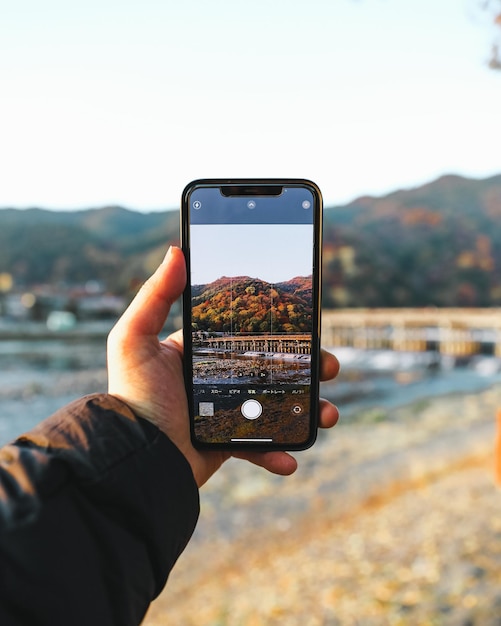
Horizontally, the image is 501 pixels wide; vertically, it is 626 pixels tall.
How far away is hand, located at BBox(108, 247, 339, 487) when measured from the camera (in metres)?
0.56

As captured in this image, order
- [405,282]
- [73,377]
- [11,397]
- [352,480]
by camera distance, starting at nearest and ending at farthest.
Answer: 1. [352,480]
2. [11,397]
3. [73,377]
4. [405,282]

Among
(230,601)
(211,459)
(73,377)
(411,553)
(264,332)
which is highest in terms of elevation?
(264,332)

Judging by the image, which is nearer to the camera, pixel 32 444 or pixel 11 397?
pixel 32 444

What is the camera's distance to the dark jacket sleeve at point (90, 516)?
38 cm

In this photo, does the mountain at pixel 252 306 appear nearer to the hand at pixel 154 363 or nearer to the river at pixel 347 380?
the hand at pixel 154 363

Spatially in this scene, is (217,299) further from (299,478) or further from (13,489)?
(299,478)

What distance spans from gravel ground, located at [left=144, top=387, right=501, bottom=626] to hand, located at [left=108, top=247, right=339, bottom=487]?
2792 mm

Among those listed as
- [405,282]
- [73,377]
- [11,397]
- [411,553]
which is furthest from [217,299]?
[405,282]

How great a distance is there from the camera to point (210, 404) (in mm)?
607

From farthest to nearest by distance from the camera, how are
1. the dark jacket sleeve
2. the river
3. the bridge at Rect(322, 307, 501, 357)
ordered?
1. the bridge at Rect(322, 307, 501, 357)
2. the river
3. the dark jacket sleeve

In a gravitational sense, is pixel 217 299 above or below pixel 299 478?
above

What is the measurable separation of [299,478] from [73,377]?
1356 cm

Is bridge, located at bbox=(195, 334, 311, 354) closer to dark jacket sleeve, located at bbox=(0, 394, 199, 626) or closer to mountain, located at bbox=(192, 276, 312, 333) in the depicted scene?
mountain, located at bbox=(192, 276, 312, 333)

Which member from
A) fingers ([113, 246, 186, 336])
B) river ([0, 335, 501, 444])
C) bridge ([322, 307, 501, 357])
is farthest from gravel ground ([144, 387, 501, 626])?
bridge ([322, 307, 501, 357])
